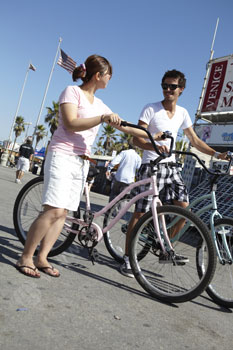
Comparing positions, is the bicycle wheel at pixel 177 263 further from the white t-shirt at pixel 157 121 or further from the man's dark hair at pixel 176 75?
the man's dark hair at pixel 176 75

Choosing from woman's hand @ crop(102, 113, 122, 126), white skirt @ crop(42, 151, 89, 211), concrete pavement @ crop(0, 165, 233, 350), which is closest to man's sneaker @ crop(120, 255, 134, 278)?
concrete pavement @ crop(0, 165, 233, 350)

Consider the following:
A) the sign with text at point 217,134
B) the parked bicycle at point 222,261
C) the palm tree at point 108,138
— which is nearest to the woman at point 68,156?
the parked bicycle at point 222,261

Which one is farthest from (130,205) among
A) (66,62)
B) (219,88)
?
(66,62)

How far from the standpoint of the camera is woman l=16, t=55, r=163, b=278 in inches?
106

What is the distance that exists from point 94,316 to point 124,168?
14.0 ft

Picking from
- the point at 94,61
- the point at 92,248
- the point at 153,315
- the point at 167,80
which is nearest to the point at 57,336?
the point at 153,315

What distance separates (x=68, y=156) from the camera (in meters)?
2.82

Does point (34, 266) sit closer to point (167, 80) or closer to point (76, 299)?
point (76, 299)

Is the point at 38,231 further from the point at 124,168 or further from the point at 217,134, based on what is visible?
the point at 217,134

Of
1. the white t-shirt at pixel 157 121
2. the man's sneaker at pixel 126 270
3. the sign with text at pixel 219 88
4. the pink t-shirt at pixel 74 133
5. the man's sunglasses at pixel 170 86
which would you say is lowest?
the man's sneaker at pixel 126 270

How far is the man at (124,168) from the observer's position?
Result: 6.21 m

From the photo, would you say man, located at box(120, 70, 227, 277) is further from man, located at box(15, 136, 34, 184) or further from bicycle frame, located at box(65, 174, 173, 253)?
man, located at box(15, 136, 34, 184)

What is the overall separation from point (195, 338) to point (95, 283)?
985 millimetres

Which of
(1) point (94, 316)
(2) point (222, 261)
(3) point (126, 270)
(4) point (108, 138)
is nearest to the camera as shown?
(1) point (94, 316)
